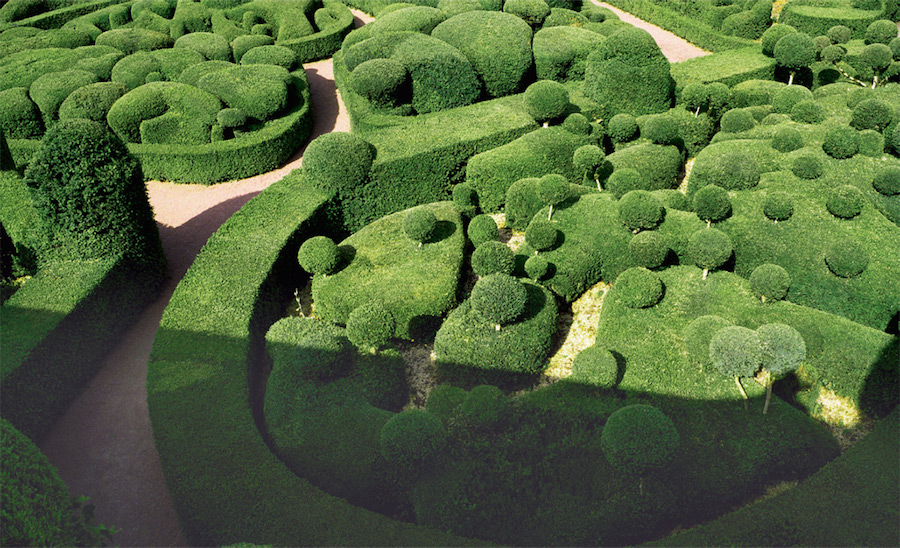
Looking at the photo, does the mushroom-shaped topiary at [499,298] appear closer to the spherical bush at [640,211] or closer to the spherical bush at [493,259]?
the spherical bush at [493,259]

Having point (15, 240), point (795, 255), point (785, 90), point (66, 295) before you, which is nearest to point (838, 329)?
point (795, 255)

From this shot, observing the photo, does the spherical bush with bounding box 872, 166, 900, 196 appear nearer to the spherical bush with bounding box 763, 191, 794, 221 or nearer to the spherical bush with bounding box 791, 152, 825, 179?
the spherical bush with bounding box 791, 152, 825, 179

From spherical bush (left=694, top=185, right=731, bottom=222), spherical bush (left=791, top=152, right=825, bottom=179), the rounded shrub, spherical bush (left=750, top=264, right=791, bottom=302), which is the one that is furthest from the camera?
spherical bush (left=791, top=152, right=825, bottom=179)

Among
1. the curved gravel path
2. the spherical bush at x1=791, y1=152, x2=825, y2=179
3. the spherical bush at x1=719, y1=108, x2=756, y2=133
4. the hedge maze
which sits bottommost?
the curved gravel path

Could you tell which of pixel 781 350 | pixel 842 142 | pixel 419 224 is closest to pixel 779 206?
pixel 842 142

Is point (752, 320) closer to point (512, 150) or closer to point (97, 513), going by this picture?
point (512, 150)

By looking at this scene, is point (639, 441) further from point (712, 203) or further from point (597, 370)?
point (712, 203)

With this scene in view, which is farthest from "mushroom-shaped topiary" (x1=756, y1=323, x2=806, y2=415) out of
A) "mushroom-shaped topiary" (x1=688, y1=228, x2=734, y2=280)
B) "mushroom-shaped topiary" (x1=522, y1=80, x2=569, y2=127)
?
"mushroom-shaped topiary" (x1=522, y1=80, x2=569, y2=127)
